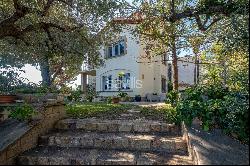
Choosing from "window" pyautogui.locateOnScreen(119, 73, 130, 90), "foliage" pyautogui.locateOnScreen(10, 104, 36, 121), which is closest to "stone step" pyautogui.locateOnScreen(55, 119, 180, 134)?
"foliage" pyautogui.locateOnScreen(10, 104, 36, 121)

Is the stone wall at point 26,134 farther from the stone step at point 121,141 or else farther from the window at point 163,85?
the window at point 163,85

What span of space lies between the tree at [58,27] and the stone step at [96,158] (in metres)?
5.22

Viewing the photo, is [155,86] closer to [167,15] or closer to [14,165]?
[167,15]

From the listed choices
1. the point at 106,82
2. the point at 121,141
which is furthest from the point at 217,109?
the point at 106,82

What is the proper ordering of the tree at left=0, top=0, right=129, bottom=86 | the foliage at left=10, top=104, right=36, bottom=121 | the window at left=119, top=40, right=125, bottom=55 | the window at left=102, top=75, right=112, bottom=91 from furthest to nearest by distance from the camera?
the window at left=102, top=75, right=112, bottom=91, the window at left=119, top=40, right=125, bottom=55, the tree at left=0, top=0, right=129, bottom=86, the foliage at left=10, top=104, right=36, bottom=121

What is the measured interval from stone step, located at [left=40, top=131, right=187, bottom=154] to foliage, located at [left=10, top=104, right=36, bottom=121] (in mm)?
691

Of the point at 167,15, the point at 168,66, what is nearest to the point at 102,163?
the point at 167,15

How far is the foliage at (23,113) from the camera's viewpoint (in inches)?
330

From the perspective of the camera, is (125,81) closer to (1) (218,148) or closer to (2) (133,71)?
(2) (133,71)

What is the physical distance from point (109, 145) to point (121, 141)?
0.31m

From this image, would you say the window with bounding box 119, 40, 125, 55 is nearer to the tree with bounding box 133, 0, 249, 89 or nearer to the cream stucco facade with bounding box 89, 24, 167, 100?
the cream stucco facade with bounding box 89, 24, 167, 100

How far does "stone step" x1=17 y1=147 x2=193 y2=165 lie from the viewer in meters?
6.58

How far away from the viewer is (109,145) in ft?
25.4

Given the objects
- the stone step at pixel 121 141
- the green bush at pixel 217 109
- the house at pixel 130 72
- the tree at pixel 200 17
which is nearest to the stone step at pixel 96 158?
the stone step at pixel 121 141
